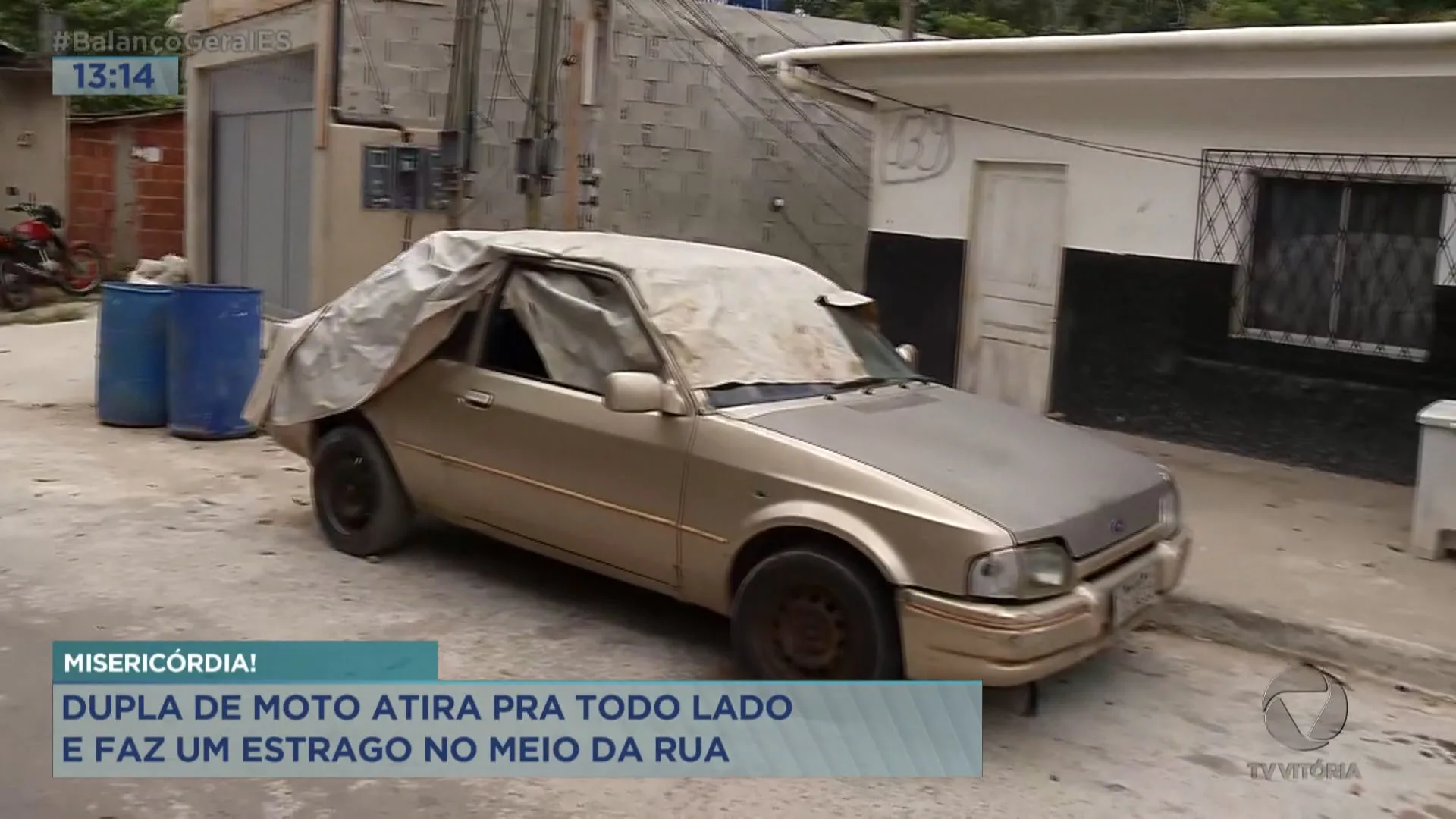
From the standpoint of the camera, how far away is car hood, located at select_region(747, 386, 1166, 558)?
15.3ft

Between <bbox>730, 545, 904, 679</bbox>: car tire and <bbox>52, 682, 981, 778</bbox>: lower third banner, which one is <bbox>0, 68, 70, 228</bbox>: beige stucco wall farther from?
<bbox>730, 545, 904, 679</bbox>: car tire

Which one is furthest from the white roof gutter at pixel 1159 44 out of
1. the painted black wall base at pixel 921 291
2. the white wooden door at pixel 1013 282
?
the painted black wall base at pixel 921 291

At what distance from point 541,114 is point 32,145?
11.0m

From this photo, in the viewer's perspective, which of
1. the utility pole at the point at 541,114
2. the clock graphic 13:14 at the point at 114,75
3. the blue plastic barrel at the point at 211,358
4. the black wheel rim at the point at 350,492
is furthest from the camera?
the clock graphic 13:14 at the point at 114,75

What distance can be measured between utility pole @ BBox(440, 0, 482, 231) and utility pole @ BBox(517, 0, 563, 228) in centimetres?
80

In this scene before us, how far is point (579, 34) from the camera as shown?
10938 millimetres

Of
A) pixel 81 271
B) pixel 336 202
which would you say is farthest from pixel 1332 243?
pixel 81 271

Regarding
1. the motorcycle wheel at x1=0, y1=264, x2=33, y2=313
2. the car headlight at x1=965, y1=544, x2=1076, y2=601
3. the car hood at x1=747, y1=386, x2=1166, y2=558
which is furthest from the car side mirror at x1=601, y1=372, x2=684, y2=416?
the motorcycle wheel at x1=0, y1=264, x2=33, y2=313

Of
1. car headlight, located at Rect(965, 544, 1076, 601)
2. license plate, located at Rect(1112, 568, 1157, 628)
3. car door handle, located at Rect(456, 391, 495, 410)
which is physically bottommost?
license plate, located at Rect(1112, 568, 1157, 628)

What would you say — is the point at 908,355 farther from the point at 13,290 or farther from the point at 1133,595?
the point at 13,290

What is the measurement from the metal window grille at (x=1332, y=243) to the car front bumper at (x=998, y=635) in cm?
486

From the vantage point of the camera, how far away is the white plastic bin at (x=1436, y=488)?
6.82 meters

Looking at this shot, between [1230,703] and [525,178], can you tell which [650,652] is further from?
[525,178]

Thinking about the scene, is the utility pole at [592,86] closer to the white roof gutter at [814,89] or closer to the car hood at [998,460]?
the white roof gutter at [814,89]
